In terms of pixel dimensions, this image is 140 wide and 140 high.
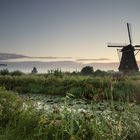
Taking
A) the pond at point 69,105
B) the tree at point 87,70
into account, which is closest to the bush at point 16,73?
the tree at point 87,70

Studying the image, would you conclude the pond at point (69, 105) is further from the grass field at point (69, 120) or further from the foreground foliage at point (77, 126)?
the foreground foliage at point (77, 126)

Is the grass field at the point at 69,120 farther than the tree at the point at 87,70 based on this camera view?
No

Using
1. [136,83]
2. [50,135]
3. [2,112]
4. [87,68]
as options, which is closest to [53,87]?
[136,83]

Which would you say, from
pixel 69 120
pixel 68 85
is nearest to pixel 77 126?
pixel 69 120

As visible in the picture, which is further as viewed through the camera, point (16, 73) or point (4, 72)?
point (16, 73)

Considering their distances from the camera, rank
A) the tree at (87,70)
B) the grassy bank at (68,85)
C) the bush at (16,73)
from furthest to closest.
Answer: the tree at (87,70), the bush at (16,73), the grassy bank at (68,85)

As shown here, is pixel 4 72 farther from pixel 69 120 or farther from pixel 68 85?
pixel 69 120

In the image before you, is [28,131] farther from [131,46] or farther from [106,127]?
[131,46]

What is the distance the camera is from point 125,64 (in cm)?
4659

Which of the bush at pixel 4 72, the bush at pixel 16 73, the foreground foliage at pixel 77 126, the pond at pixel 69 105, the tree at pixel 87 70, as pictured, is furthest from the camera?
the tree at pixel 87 70

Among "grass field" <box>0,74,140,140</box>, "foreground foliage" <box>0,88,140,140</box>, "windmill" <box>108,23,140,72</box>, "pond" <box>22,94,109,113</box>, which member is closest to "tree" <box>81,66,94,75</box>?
"windmill" <box>108,23,140,72</box>

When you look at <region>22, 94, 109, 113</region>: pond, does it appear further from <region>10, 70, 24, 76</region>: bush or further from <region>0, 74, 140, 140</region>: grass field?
<region>10, 70, 24, 76</region>: bush

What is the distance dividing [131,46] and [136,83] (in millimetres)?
23197

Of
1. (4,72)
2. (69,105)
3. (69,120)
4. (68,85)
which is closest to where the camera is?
(69,120)
